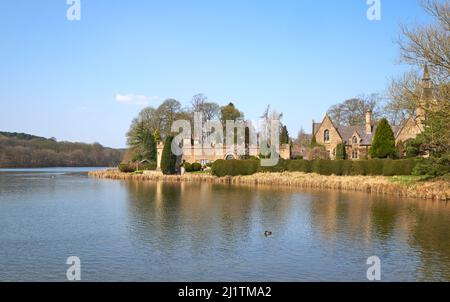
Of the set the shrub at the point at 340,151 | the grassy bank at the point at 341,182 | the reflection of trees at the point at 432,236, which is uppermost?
the shrub at the point at 340,151

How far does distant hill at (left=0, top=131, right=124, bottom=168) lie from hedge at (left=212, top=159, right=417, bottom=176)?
55.8 metres

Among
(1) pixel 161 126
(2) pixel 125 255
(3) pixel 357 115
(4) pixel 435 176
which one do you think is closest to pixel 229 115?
(1) pixel 161 126

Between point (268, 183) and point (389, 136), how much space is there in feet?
36.8

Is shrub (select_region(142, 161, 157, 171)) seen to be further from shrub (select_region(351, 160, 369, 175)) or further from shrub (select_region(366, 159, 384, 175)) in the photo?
shrub (select_region(366, 159, 384, 175))

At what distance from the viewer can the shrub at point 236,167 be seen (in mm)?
40688

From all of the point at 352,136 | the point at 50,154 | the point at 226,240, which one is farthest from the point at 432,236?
the point at 50,154

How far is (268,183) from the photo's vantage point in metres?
36.7

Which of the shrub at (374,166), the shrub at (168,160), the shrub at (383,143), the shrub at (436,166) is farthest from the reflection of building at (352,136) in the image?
the shrub at (436,166)

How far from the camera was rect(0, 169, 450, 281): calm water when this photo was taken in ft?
35.1

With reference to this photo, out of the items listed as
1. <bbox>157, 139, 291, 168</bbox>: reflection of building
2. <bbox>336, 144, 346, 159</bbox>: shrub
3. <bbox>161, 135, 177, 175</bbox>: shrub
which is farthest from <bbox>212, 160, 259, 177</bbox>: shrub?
<bbox>336, 144, 346, 159</bbox>: shrub

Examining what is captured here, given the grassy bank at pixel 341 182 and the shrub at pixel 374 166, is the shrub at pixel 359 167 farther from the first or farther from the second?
the grassy bank at pixel 341 182

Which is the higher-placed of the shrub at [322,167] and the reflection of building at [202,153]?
the reflection of building at [202,153]

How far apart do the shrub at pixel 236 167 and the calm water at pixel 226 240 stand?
16.7 meters
